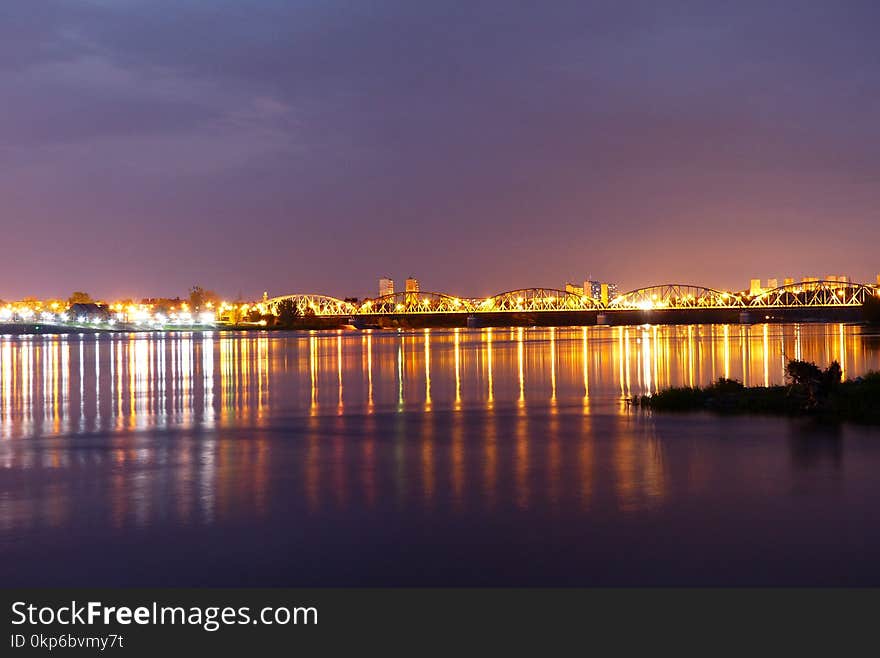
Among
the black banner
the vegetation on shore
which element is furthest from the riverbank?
the black banner

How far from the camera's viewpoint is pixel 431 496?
45.7ft

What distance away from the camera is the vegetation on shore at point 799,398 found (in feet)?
75.8

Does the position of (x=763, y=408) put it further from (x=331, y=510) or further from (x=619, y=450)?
(x=331, y=510)

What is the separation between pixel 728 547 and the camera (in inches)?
427

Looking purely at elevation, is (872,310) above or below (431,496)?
above

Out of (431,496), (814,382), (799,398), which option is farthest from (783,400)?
(431,496)

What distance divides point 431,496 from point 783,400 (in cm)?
1419

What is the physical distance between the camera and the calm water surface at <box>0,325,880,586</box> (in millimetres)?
10219

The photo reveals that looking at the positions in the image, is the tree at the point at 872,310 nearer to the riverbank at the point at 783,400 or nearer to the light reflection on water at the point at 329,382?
the light reflection on water at the point at 329,382

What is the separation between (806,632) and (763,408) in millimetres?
16815

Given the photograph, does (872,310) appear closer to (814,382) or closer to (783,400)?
(783,400)

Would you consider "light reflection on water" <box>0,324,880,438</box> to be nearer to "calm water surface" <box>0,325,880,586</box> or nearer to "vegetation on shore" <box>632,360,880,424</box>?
"calm water surface" <box>0,325,880,586</box>

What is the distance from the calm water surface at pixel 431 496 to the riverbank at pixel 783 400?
1.53m

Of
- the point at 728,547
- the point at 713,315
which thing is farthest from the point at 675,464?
the point at 713,315
